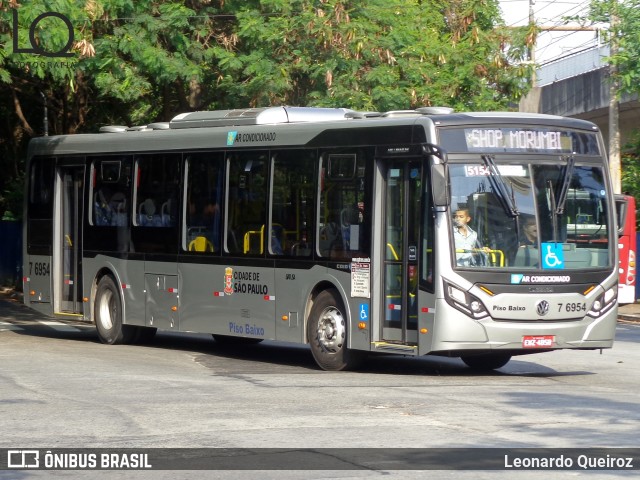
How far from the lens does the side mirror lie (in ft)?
46.5

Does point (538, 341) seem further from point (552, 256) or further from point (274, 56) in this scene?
point (274, 56)

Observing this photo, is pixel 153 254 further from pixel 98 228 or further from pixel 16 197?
pixel 16 197

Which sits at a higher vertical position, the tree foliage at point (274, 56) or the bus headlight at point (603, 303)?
the tree foliage at point (274, 56)

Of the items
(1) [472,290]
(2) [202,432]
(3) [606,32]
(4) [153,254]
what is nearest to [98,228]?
(4) [153,254]

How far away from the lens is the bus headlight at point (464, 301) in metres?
14.2

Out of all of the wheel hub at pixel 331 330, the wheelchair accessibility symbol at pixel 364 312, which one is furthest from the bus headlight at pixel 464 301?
the wheel hub at pixel 331 330

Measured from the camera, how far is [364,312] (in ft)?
49.5

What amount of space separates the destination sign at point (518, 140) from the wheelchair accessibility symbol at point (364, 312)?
2.09 m

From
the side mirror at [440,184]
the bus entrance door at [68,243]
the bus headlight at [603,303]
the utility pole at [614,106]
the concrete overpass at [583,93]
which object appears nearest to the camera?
the side mirror at [440,184]

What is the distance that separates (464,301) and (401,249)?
1.06m

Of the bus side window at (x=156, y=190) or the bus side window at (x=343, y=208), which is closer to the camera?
the bus side window at (x=343, y=208)

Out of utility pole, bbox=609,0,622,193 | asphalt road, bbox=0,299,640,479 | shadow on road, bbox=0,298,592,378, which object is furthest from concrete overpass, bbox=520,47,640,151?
asphalt road, bbox=0,299,640,479

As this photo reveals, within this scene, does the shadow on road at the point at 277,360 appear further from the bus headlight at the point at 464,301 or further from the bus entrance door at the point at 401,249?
the bus headlight at the point at 464,301

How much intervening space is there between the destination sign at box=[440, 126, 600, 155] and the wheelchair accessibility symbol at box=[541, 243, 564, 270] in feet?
3.60
